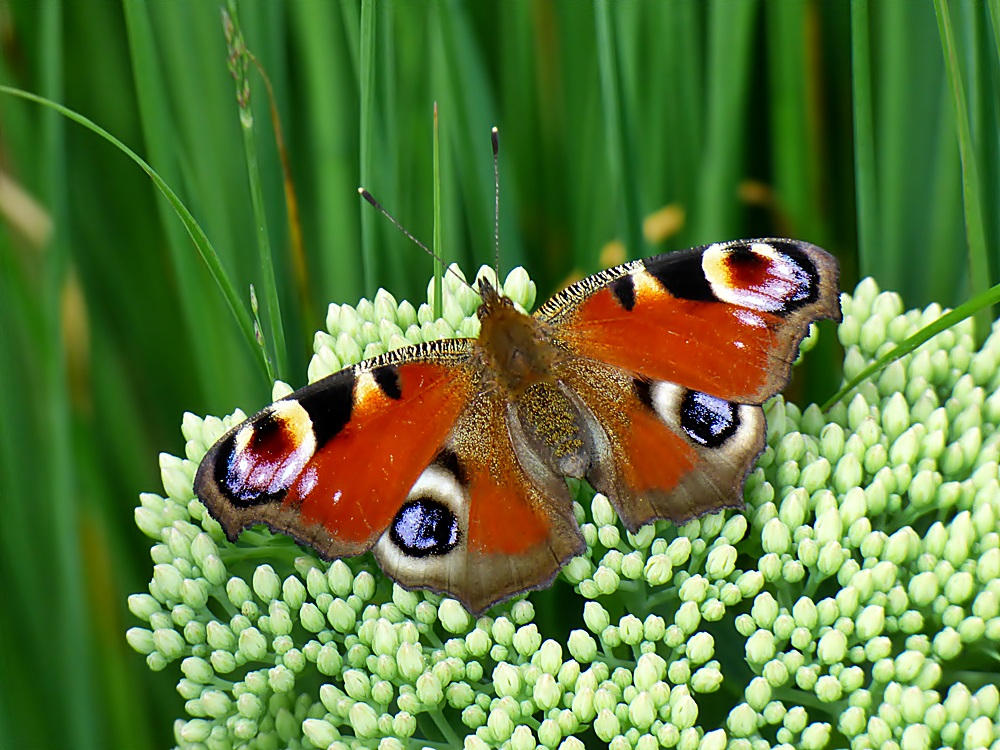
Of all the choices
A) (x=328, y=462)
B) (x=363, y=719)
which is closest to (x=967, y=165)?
(x=328, y=462)

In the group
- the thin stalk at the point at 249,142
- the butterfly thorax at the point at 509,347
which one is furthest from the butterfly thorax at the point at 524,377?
the thin stalk at the point at 249,142

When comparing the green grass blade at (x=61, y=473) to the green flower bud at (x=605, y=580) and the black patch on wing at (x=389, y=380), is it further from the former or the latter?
the green flower bud at (x=605, y=580)

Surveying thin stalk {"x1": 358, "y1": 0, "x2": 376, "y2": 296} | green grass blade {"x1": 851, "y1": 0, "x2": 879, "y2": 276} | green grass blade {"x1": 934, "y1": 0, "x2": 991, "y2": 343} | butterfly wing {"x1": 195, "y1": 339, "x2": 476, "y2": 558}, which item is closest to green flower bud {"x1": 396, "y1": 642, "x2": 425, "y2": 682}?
butterfly wing {"x1": 195, "y1": 339, "x2": 476, "y2": 558}

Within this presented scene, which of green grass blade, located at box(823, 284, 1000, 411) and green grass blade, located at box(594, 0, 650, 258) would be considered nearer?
green grass blade, located at box(823, 284, 1000, 411)

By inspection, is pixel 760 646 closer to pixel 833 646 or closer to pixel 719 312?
pixel 833 646

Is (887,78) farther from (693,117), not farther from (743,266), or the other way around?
(743,266)

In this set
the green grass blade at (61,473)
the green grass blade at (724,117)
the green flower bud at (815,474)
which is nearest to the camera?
the green flower bud at (815,474)

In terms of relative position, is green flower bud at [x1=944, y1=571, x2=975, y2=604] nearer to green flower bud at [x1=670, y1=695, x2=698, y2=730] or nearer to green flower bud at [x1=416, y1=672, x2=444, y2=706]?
green flower bud at [x1=670, y1=695, x2=698, y2=730]
